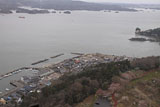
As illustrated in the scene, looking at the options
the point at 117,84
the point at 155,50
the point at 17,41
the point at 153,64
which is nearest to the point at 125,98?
the point at 117,84

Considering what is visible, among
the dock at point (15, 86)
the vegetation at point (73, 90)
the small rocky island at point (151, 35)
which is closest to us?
the vegetation at point (73, 90)

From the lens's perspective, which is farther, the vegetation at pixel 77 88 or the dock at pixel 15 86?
the dock at pixel 15 86

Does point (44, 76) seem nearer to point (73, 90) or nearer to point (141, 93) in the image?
point (73, 90)

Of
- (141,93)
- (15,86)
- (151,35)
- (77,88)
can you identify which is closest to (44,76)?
(15,86)

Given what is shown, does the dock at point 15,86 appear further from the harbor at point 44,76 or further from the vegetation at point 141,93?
the vegetation at point 141,93

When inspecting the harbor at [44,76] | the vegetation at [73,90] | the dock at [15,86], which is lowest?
the dock at [15,86]

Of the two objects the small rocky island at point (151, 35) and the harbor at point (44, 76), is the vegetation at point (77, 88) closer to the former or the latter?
the harbor at point (44, 76)

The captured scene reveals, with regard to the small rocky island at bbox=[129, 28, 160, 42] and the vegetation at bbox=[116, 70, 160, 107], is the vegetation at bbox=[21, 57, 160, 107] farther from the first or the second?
the small rocky island at bbox=[129, 28, 160, 42]

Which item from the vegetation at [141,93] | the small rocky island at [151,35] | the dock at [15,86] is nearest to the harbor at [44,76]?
the dock at [15,86]

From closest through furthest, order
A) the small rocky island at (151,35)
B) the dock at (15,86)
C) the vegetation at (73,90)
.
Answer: the vegetation at (73,90) → the dock at (15,86) → the small rocky island at (151,35)

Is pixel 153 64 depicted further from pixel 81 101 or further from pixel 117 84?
pixel 81 101

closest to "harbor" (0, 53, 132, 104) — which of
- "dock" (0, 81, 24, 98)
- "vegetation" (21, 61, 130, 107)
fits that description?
"dock" (0, 81, 24, 98)

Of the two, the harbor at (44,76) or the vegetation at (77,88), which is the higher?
the vegetation at (77,88)
